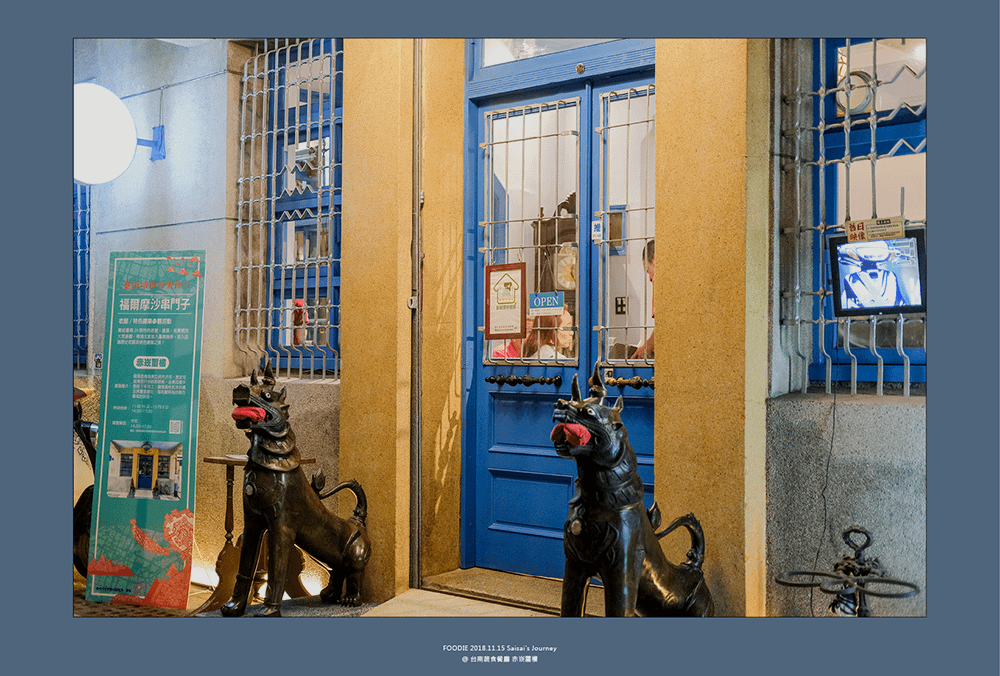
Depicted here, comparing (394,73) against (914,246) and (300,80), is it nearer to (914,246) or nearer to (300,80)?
(300,80)

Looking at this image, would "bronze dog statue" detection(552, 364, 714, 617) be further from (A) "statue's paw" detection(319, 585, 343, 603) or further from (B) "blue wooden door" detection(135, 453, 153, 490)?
(B) "blue wooden door" detection(135, 453, 153, 490)

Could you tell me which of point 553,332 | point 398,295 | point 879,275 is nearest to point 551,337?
point 553,332

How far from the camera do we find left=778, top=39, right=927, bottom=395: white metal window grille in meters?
2.92

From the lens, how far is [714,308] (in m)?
3.02

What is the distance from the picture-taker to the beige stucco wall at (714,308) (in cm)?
297

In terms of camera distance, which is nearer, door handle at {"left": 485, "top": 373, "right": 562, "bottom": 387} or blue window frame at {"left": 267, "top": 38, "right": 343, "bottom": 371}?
door handle at {"left": 485, "top": 373, "right": 562, "bottom": 387}

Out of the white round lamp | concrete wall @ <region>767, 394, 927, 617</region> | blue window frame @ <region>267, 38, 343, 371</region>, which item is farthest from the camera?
blue window frame @ <region>267, 38, 343, 371</region>

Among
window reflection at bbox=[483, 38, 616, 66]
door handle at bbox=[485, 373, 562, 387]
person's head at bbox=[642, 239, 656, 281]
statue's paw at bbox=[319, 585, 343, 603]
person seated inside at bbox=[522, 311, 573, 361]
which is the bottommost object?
statue's paw at bbox=[319, 585, 343, 603]

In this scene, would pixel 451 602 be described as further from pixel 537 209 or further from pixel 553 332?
pixel 537 209

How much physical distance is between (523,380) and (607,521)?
1259 millimetres

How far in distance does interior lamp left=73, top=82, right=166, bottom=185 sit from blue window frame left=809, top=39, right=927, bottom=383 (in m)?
2.81

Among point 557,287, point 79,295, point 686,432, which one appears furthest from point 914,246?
point 79,295

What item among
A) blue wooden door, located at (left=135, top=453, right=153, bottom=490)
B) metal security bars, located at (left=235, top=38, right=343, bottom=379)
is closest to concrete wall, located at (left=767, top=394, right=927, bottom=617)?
metal security bars, located at (left=235, top=38, right=343, bottom=379)

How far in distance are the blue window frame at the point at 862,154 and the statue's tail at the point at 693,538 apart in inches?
28.0
